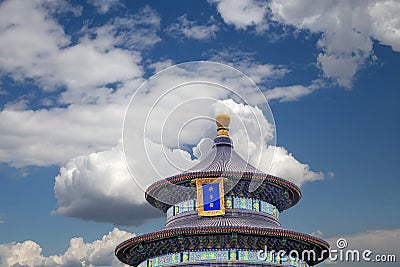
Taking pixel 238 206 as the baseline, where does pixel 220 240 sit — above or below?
below

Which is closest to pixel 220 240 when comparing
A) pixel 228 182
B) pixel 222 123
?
pixel 228 182

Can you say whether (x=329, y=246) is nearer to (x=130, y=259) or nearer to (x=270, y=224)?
(x=270, y=224)

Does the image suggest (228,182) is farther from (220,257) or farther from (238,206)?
(220,257)

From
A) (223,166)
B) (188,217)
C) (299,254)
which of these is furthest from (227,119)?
(299,254)

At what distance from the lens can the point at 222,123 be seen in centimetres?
5284

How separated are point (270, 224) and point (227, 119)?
10807 millimetres

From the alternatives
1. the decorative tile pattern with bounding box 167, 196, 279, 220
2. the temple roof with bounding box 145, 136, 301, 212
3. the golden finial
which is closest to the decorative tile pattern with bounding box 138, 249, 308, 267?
the decorative tile pattern with bounding box 167, 196, 279, 220

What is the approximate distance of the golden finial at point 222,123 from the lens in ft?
172

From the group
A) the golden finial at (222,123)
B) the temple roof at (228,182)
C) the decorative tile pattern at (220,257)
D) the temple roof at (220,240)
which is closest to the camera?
the temple roof at (220,240)

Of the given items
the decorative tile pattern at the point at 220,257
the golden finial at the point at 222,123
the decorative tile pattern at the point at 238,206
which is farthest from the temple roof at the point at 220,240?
the golden finial at the point at 222,123

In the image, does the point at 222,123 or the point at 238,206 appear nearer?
the point at 238,206

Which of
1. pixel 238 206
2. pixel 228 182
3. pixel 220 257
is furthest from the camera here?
pixel 228 182

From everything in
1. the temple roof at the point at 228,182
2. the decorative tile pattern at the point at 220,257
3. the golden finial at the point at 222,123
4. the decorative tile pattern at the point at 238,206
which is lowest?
the decorative tile pattern at the point at 220,257

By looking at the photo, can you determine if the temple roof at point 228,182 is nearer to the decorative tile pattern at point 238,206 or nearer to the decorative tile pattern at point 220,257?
the decorative tile pattern at point 238,206
